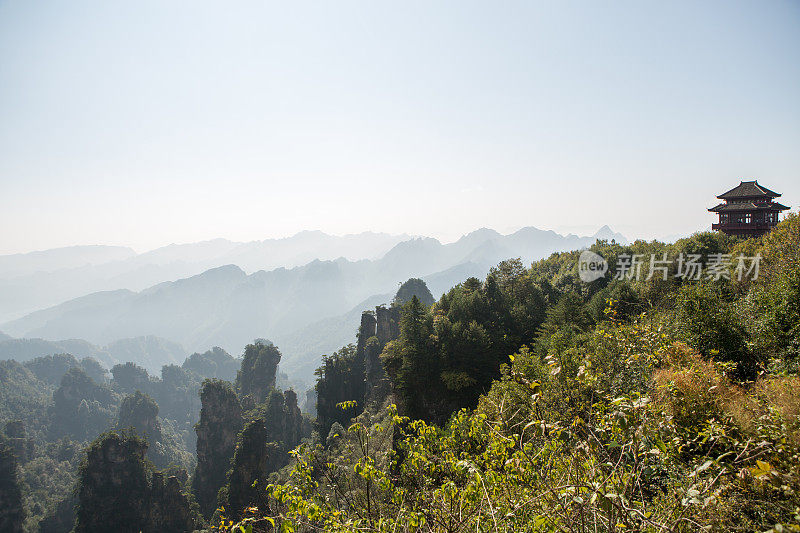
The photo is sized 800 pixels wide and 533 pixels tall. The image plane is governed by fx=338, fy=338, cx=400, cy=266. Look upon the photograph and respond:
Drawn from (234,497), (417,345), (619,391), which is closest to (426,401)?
(417,345)

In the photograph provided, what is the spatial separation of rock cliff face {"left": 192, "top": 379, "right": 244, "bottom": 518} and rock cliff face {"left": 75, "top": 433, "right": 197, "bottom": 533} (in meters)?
11.3

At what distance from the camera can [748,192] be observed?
31.4m

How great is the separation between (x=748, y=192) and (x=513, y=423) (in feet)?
116

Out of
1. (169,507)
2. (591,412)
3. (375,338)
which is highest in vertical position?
(591,412)

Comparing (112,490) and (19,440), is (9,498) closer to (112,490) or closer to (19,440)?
(112,490)

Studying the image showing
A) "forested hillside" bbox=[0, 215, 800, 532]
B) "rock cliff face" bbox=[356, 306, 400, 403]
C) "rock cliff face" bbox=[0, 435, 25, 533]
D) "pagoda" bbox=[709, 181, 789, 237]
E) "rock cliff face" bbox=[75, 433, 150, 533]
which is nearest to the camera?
"forested hillside" bbox=[0, 215, 800, 532]

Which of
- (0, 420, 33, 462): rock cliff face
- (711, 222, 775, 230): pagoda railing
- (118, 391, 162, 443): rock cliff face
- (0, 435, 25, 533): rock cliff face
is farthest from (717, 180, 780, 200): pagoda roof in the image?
(0, 420, 33, 462): rock cliff face

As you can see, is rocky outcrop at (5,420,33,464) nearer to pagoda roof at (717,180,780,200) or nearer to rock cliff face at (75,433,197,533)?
rock cliff face at (75,433,197,533)

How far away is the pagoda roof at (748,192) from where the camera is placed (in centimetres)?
3031

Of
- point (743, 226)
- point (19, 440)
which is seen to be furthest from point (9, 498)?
point (743, 226)

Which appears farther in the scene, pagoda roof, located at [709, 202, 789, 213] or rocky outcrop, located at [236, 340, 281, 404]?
rocky outcrop, located at [236, 340, 281, 404]

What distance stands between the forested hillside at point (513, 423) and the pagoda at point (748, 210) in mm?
5984

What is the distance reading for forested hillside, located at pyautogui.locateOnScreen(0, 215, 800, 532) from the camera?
4.40m

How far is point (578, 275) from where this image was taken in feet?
127
